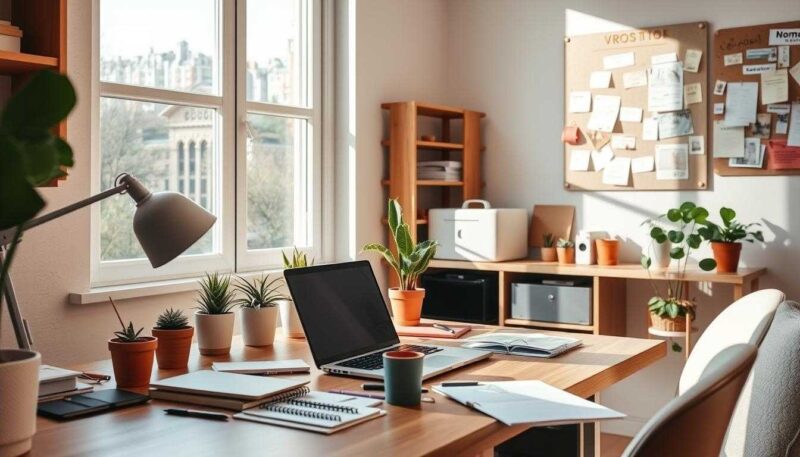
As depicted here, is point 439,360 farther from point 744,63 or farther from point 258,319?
point 744,63

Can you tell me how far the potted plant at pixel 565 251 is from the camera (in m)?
4.20

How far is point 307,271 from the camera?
2178 mm

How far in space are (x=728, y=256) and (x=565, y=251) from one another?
0.76 meters

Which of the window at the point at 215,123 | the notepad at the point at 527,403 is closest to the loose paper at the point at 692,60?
the window at the point at 215,123

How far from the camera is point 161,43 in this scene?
3459 mm

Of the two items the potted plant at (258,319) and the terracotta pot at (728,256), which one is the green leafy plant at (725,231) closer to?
the terracotta pot at (728,256)

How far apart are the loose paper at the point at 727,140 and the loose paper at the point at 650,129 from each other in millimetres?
283

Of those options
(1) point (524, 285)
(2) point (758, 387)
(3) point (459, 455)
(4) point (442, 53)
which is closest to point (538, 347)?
(2) point (758, 387)

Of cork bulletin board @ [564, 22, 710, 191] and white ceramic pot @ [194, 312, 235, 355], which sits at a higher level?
cork bulletin board @ [564, 22, 710, 191]

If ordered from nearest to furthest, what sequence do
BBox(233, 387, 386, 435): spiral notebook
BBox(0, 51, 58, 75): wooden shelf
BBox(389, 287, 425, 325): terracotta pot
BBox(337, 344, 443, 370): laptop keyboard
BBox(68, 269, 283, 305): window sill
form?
BBox(233, 387, 386, 435): spiral notebook < BBox(337, 344, 443, 370): laptop keyboard < BBox(0, 51, 58, 75): wooden shelf < BBox(389, 287, 425, 325): terracotta pot < BBox(68, 269, 283, 305): window sill

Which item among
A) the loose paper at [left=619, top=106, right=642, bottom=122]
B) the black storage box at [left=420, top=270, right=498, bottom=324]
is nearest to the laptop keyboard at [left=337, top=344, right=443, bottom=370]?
the black storage box at [left=420, top=270, right=498, bottom=324]

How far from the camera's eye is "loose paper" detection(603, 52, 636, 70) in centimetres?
427

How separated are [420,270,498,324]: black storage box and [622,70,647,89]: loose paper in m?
1.14

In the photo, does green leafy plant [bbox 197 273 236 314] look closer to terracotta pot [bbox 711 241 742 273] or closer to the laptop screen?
the laptop screen
